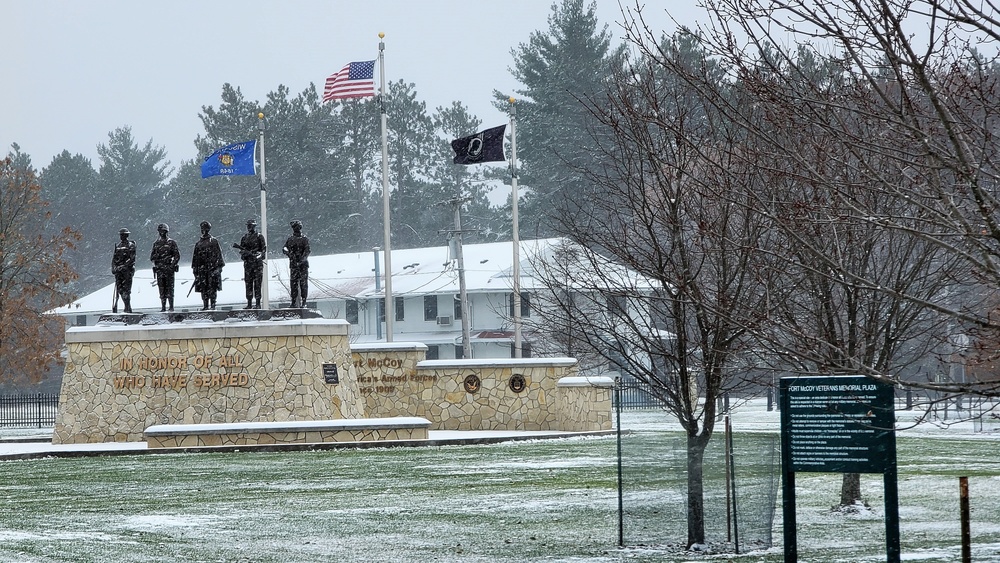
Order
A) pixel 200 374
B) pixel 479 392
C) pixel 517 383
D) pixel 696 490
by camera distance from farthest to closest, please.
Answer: pixel 479 392
pixel 517 383
pixel 200 374
pixel 696 490

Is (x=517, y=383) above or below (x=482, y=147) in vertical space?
below

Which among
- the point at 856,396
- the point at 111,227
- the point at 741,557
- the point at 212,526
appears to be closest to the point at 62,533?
the point at 212,526

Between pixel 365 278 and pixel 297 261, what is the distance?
36081 millimetres

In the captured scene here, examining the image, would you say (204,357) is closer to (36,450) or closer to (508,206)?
(36,450)

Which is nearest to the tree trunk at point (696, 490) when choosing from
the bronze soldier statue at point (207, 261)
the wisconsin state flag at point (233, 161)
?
the bronze soldier statue at point (207, 261)

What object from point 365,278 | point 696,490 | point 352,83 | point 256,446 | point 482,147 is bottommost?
point 256,446

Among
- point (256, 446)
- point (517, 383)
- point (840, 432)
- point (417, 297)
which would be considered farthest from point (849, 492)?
point (417, 297)

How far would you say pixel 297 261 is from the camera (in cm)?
2992

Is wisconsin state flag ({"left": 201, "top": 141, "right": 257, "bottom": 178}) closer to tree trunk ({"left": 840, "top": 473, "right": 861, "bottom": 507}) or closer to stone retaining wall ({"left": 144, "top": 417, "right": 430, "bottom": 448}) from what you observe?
stone retaining wall ({"left": 144, "top": 417, "right": 430, "bottom": 448})

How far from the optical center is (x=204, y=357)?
2947 cm

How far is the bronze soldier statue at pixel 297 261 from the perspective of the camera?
29.8 m

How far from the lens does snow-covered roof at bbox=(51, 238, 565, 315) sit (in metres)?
61.3

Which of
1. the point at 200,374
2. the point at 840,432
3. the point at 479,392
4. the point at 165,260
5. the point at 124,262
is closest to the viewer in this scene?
the point at 840,432

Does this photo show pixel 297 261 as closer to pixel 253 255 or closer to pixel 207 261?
pixel 253 255
